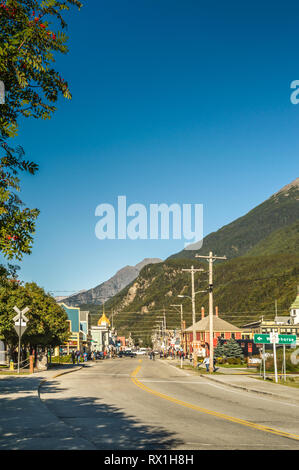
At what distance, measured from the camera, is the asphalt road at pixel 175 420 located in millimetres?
10547

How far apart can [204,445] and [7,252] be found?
5596mm

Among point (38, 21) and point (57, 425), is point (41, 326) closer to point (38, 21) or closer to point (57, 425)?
point (57, 425)

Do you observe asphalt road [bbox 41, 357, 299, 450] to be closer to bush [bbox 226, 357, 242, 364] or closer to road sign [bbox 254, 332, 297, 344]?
road sign [bbox 254, 332, 297, 344]

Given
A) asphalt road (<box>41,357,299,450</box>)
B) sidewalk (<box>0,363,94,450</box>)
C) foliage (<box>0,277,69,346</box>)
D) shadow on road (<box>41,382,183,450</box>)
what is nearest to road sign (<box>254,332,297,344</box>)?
asphalt road (<box>41,357,299,450</box>)

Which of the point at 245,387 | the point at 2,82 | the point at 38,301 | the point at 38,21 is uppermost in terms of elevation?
the point at 38,21

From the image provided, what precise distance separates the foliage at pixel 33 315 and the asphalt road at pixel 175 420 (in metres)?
22.1

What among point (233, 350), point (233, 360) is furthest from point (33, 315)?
point (233, 350)

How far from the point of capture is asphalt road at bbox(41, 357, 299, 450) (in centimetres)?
1055

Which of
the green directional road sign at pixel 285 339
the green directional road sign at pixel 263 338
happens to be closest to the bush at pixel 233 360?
the green directional road sign at pixel 263 338

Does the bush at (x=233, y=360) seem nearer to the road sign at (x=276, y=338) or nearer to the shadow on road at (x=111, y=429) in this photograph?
the road sign at (x=276, y=338)

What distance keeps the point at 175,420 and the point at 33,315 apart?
36.0 metres

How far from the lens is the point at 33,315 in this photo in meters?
47.9
